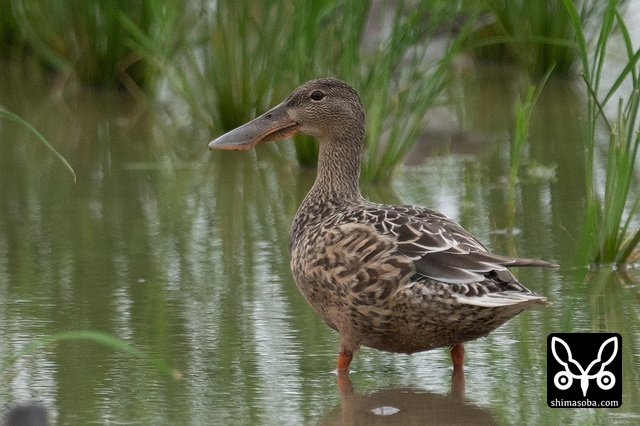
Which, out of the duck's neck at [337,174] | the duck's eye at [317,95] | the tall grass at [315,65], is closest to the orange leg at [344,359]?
the duck's neck at [337,174]

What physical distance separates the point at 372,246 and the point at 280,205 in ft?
9.09

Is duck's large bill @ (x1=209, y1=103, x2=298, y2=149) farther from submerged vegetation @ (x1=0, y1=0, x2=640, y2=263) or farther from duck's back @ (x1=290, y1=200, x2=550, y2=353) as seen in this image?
submerged vegetation @ (x1=0, y1=0, x2=640, y2=263)

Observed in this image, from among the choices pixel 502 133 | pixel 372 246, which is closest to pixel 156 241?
pixel 372 246

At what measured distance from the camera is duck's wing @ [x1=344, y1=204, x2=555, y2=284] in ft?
14.9

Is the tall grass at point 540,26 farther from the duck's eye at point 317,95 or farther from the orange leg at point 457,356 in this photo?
the orange leg at point 457,356

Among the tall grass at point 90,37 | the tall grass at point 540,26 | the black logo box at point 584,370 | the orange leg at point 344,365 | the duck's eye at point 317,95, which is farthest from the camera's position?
the tall grass at point 540,26

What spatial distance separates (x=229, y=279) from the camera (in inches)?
239

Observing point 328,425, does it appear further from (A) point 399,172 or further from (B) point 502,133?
(B) point 502,133

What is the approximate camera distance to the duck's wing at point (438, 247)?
14.9 ft

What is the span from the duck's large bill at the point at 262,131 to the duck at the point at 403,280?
0.58 metres

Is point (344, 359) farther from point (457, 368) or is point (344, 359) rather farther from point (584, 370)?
point (584, 370)

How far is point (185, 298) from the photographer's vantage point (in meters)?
5.80

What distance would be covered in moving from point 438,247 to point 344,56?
2960 mm

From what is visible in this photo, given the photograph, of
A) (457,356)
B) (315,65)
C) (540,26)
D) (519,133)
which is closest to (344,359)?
(457,356)
